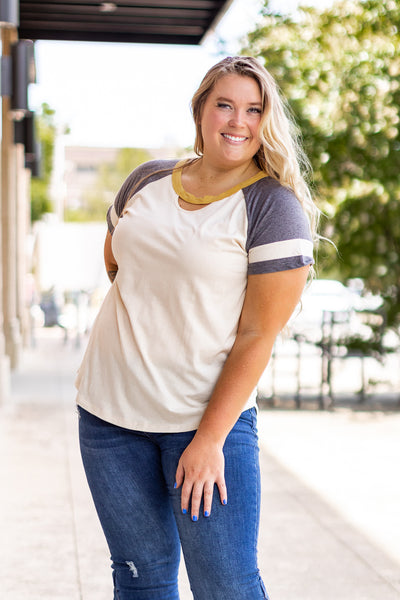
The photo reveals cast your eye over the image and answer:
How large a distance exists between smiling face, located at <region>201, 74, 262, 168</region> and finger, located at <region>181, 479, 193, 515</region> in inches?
30.9

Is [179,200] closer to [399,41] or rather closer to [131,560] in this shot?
[131,560]

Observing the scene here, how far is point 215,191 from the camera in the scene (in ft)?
6.75

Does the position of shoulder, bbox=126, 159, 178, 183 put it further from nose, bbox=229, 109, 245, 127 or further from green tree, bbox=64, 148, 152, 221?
green tree, bbox=64, 148, 152, 221

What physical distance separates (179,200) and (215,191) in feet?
0.31

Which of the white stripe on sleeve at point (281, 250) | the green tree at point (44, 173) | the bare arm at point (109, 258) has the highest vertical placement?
the green tree at point (44, 173)

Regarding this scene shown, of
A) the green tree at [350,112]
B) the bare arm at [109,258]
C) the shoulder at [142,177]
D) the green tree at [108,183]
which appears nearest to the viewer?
the shoulder at [142,177]

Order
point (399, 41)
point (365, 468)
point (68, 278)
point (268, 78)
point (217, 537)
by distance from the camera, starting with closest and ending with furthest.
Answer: point (217, 537), point (268, 78), point (365, 468), point (399, 41), point (68, 278)

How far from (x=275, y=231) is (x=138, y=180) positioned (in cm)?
48

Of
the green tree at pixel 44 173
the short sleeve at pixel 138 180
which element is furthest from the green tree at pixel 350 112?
the green tree at pixel 44 173

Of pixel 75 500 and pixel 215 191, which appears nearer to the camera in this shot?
pixel 215 191

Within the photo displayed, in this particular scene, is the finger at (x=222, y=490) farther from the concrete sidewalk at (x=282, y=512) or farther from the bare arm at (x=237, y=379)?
the concrete sidewalk at (x=282, y=512)

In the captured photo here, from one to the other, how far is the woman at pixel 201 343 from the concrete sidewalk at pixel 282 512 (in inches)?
71.0

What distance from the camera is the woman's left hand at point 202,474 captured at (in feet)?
6.21

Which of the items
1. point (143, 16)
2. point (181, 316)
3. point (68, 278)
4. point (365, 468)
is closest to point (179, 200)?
point (181, 316)
